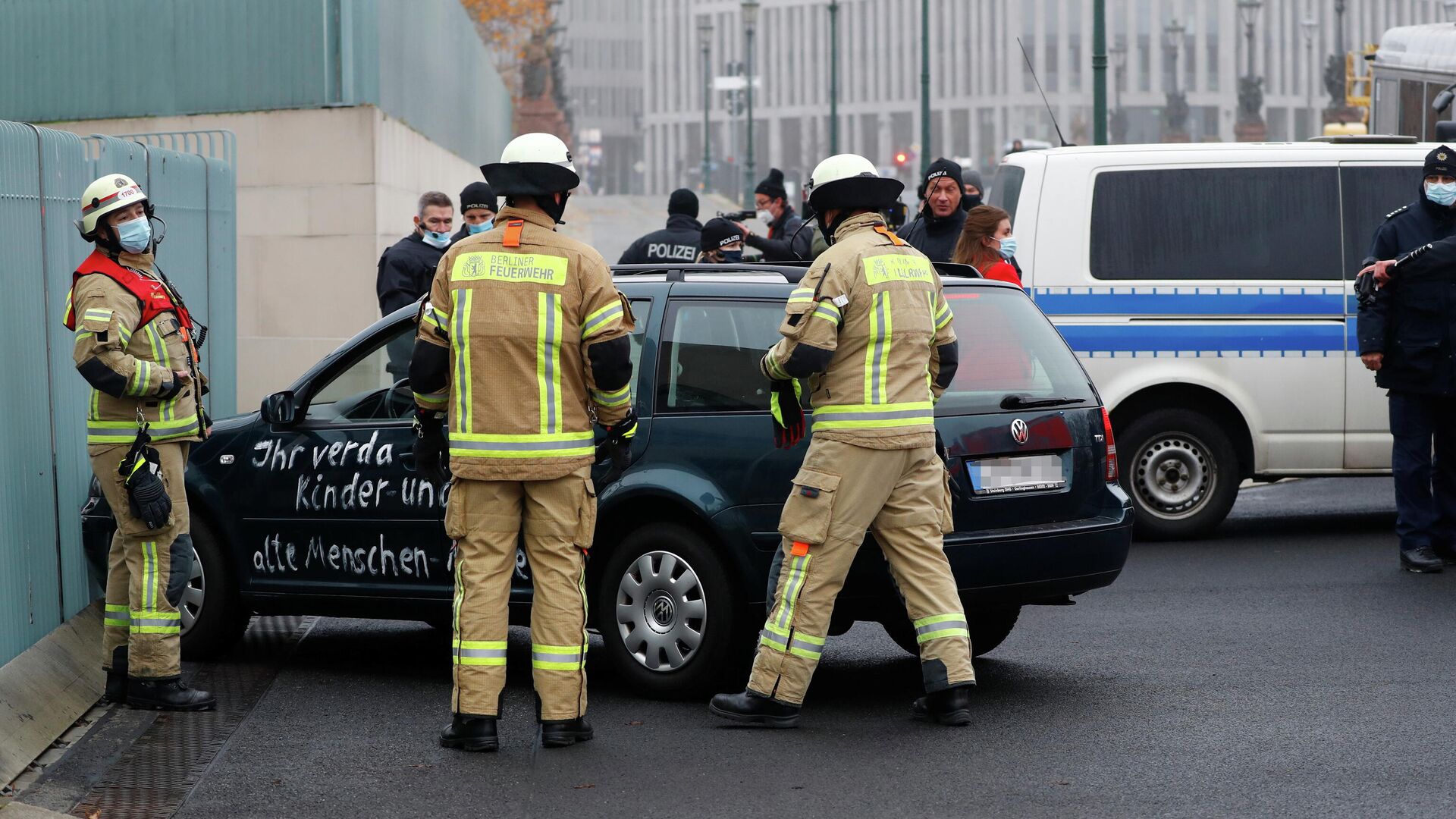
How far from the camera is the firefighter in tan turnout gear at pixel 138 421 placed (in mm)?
6113

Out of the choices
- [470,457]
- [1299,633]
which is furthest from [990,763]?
[1299,633]

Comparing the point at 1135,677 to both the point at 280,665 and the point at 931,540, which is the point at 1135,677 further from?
the point at 280,665

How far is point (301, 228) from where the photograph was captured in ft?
47.4

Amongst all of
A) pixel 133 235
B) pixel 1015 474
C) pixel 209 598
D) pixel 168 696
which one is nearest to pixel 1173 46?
pixel 1015 474

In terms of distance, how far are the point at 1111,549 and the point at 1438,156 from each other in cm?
352

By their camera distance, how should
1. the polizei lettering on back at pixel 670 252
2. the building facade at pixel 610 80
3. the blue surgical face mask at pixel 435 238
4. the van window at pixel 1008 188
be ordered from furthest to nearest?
the building facade at pixel 610 80 → the polizei lettering on back at pixel 670 252 → the blue surgical face mask at pixel 435 238 → the van window at pixel 1008 188

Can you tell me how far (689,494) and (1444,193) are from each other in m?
4.57

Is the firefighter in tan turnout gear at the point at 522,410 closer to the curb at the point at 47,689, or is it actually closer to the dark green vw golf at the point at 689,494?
the dark green vw golf at the point at 689,494

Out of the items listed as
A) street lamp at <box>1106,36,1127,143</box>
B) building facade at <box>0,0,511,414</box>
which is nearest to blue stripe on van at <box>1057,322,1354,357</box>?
building facade at <box>0,0,511,414</box>

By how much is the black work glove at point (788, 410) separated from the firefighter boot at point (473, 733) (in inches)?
52.2

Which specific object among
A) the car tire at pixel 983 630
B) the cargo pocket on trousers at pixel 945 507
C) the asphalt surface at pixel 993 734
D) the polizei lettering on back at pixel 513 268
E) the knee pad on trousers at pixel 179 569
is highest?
the polizei lettering on back at pixel 513 268

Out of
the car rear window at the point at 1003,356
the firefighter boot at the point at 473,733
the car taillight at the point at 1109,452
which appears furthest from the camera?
the car taillight at the point at 1109,452

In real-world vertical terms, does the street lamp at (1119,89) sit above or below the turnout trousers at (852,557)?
above

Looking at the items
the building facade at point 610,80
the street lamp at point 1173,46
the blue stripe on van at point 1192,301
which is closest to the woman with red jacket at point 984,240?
the blue stripe on van at point 1192,301
